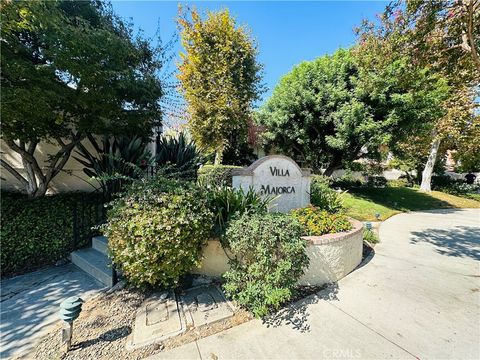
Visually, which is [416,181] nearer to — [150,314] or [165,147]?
[165,147]

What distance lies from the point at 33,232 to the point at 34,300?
178cm

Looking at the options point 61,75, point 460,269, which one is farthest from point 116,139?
point 460,269

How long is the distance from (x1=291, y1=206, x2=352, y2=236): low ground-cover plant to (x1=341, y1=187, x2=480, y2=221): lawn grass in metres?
4.60

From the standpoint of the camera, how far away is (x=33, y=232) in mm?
4305

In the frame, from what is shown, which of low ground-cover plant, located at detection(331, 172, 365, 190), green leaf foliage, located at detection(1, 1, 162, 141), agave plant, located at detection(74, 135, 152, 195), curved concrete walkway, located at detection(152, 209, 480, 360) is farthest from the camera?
low ground-cover plant, located at detection(331, 172, 365, 190)

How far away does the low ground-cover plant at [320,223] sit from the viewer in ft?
11.8

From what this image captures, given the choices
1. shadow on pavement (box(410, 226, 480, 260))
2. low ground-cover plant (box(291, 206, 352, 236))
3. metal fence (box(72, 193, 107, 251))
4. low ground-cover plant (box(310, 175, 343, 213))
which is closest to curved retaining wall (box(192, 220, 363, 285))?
low ground-cover plant (box(291, 206, 352, 236))

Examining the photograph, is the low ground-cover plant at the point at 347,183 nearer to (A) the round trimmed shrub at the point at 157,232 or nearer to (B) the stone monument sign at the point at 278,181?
(B) the stone monument sign at the point at 278,181

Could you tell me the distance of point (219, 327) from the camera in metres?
2.50

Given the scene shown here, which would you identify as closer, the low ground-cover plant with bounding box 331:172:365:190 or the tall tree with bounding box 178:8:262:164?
the tall tree with bounding box 178:8:262:164

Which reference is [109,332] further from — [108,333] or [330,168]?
[330,168]

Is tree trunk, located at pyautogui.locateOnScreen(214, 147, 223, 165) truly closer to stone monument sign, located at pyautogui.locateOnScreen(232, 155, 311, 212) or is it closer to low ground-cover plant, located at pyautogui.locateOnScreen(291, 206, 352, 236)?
stone monument sign, located at pyautogui.locateOnScreen(232, 155, 311, 212)

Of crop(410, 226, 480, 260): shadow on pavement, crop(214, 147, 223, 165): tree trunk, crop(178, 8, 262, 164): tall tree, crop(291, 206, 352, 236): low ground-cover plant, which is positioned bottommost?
crop(410, 226, 480, 260): shadow on pavement

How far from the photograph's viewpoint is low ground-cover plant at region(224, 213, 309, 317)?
106 inches
